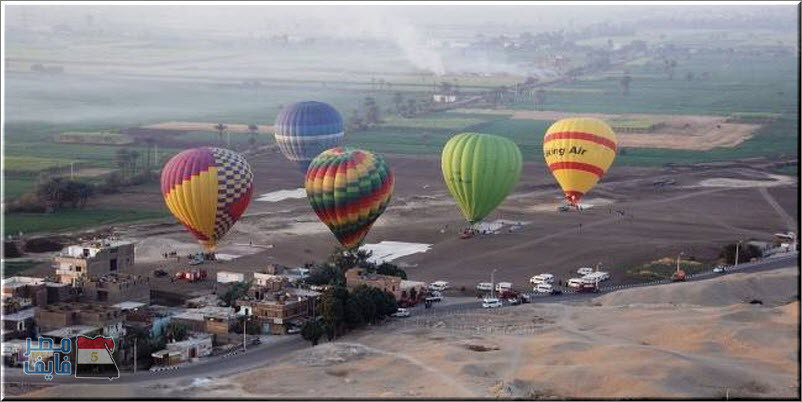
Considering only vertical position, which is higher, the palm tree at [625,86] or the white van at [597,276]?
the palm tree at [625,86]

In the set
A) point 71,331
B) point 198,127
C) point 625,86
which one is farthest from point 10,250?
A: point 625,86

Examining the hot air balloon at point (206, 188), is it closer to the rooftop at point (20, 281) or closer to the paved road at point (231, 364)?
the rooftop at point (20, 281)

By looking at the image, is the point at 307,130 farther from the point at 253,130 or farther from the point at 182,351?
the point at 182,351

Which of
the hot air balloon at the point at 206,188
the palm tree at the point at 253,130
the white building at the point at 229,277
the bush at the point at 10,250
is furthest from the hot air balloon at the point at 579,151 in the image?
the palm tree at the point at 253,130

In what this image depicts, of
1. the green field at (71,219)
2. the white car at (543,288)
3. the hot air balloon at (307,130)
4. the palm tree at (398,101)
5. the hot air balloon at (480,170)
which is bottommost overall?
the white car at (543,288)

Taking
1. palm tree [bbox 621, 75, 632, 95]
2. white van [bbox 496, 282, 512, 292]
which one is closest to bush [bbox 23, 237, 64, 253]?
white van [bbox 496, 282, 512, 292]

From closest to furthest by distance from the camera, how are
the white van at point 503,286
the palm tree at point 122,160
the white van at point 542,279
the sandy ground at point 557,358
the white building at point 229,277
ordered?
the sandy ground at point 557,358, the white van at point 503,286, the white building at point 229,277, the white van at point 542,279, the palm tree at point 122,160

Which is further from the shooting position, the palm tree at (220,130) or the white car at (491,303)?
the palm tree at (220,130)
